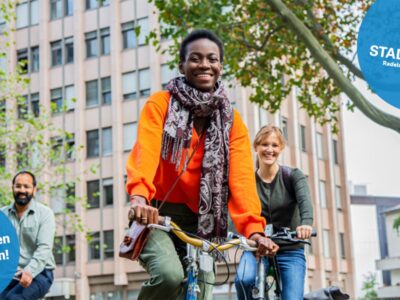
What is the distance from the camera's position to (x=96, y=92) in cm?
5066

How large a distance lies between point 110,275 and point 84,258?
6.07 feet

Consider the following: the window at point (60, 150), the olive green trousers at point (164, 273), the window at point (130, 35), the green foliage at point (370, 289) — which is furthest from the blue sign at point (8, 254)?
the green foliage at point (370, 289)

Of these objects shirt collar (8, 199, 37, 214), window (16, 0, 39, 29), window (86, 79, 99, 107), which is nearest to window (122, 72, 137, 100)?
window (86, 79, 99, 107)

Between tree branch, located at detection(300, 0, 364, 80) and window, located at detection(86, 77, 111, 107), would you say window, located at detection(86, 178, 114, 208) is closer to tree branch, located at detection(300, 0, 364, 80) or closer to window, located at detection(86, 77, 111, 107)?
window, located at detection(86, 77, 111, 107)

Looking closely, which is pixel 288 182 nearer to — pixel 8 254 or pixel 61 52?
pixel 8 254

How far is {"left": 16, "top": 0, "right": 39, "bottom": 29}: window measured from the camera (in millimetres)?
54000

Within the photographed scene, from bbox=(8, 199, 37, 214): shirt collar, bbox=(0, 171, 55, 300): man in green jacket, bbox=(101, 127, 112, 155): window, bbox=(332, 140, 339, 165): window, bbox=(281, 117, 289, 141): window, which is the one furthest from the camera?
bbox=(332, 140, 339, 165): window

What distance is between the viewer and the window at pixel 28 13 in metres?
54.0

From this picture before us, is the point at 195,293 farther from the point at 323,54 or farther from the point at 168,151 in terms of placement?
the point at 323,54

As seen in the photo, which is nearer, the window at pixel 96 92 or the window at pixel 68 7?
the window at pixel 96 92

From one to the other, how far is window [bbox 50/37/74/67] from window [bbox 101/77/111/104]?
317 cm

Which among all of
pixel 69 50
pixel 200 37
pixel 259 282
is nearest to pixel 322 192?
pixel 69 50

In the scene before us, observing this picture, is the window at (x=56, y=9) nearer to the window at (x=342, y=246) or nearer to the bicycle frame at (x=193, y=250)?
the window at (x=342, y=246)

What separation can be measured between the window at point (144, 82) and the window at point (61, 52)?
5.66m
